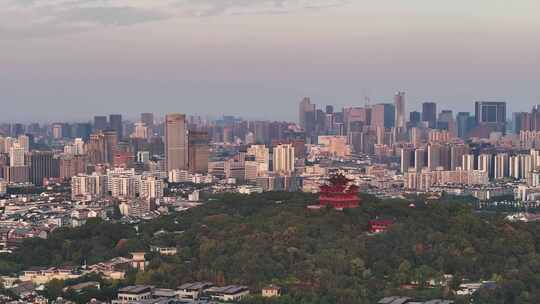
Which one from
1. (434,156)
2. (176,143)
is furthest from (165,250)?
(434,156)

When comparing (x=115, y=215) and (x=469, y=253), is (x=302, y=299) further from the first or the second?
(x=115, y=215)

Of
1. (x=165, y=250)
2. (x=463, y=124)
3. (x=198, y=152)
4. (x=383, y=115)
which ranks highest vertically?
(x=383, y=115)

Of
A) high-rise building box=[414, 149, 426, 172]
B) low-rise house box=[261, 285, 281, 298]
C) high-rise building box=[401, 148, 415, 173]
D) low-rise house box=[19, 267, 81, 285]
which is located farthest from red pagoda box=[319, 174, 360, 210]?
high-rise building box=[401, 148, 415, 173]

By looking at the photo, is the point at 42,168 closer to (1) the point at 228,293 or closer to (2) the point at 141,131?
(2) the point at 141,131

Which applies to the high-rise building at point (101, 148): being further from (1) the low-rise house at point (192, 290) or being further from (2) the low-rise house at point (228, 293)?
(2) the low-rise house at point (228, 293)

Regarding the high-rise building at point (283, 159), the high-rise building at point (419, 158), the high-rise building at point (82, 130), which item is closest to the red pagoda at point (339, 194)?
the high-rise building at point (283, 159)
